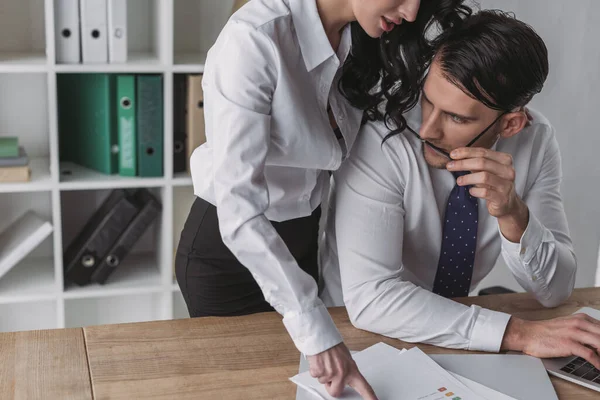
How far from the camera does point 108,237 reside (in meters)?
2.55

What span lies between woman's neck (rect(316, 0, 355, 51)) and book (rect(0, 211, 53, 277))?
1.42 metres

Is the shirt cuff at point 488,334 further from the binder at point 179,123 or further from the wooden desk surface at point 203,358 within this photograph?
the binder at point 179,123

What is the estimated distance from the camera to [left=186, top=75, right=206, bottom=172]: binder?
246cm

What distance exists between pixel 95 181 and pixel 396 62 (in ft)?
4.18

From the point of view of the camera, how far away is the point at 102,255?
101 inches

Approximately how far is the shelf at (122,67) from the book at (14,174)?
0.33m

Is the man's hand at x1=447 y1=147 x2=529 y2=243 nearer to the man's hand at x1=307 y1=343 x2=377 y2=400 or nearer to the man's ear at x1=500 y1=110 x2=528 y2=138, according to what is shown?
the man's ear at x1=500 y1=110 x2=528 y2=138

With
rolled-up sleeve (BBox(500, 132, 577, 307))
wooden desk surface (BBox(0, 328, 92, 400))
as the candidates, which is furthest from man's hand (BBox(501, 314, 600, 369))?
wooden desk surface (BBox(0, 328, 92, 400))

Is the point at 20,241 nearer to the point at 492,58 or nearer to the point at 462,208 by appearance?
the point at 462,208

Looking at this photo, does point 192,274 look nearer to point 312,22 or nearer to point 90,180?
point 312,22

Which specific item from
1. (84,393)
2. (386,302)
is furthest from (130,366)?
(386,302)

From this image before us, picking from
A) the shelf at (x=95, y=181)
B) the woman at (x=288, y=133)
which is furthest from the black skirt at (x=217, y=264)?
the shelf at (x=95, y=181)

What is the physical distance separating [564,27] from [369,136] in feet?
4.74

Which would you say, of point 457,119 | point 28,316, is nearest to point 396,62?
point 457,119
